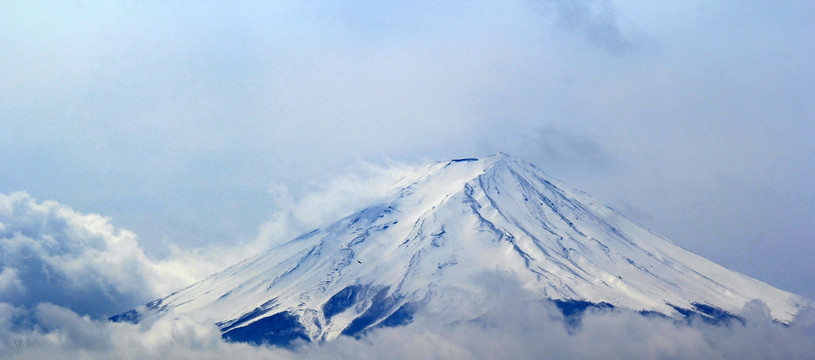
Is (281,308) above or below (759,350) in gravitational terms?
above

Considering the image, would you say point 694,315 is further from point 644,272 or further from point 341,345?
point 341,345

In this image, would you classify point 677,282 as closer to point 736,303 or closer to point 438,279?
point 736,303

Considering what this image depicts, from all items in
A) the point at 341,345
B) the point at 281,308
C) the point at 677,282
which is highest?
the point at 281,308

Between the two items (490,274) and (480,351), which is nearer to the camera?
(480,351)

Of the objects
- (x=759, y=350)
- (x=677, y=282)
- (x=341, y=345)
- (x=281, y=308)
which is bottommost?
(x=759, y=350)

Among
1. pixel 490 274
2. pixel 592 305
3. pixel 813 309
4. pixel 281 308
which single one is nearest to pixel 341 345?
pixel 281 308

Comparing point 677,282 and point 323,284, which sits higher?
point 323,284

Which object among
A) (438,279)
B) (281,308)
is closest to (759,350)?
(438,279)

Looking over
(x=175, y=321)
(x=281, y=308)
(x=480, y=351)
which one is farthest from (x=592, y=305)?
(x=175, y=321)

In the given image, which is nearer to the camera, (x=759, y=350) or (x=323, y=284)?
(x=759, y=350)
